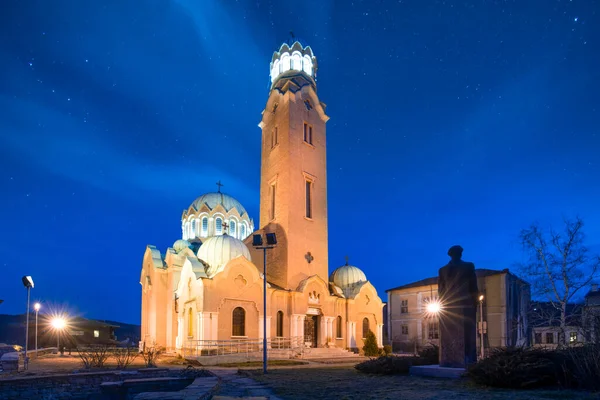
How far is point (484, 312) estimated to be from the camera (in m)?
37.1

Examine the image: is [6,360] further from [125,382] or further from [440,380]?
[440,380]

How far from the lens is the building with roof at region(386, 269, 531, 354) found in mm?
35875

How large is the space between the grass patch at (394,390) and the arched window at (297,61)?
2847 centimetres

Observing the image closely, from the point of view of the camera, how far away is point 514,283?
122ft

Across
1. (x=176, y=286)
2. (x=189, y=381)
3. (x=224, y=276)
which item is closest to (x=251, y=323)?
(x=224, y=276)

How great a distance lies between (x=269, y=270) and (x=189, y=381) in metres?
19.7

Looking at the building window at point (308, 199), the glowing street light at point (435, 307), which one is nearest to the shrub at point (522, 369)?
the glowing street light at point (435, 307)

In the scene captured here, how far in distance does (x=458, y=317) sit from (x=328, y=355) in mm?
15765

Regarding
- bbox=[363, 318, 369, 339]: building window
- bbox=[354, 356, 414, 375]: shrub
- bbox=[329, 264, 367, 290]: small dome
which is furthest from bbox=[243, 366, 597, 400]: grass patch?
bbox=[329, 264, 367, 290]: small dome

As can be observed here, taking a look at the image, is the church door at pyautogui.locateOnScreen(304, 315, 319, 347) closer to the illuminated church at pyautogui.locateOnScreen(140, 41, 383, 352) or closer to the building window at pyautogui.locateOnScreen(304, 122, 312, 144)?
the illuminated church at pyautogui.locateOnScreen(140, 41, 383, 352)

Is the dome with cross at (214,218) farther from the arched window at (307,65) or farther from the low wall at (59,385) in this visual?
the low wall at (59,385)

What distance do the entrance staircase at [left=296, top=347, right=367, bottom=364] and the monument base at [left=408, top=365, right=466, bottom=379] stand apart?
11.6 metres

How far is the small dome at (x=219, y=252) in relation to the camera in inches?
1082

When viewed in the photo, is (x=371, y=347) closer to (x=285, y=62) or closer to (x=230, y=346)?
(x=230, y=346)
